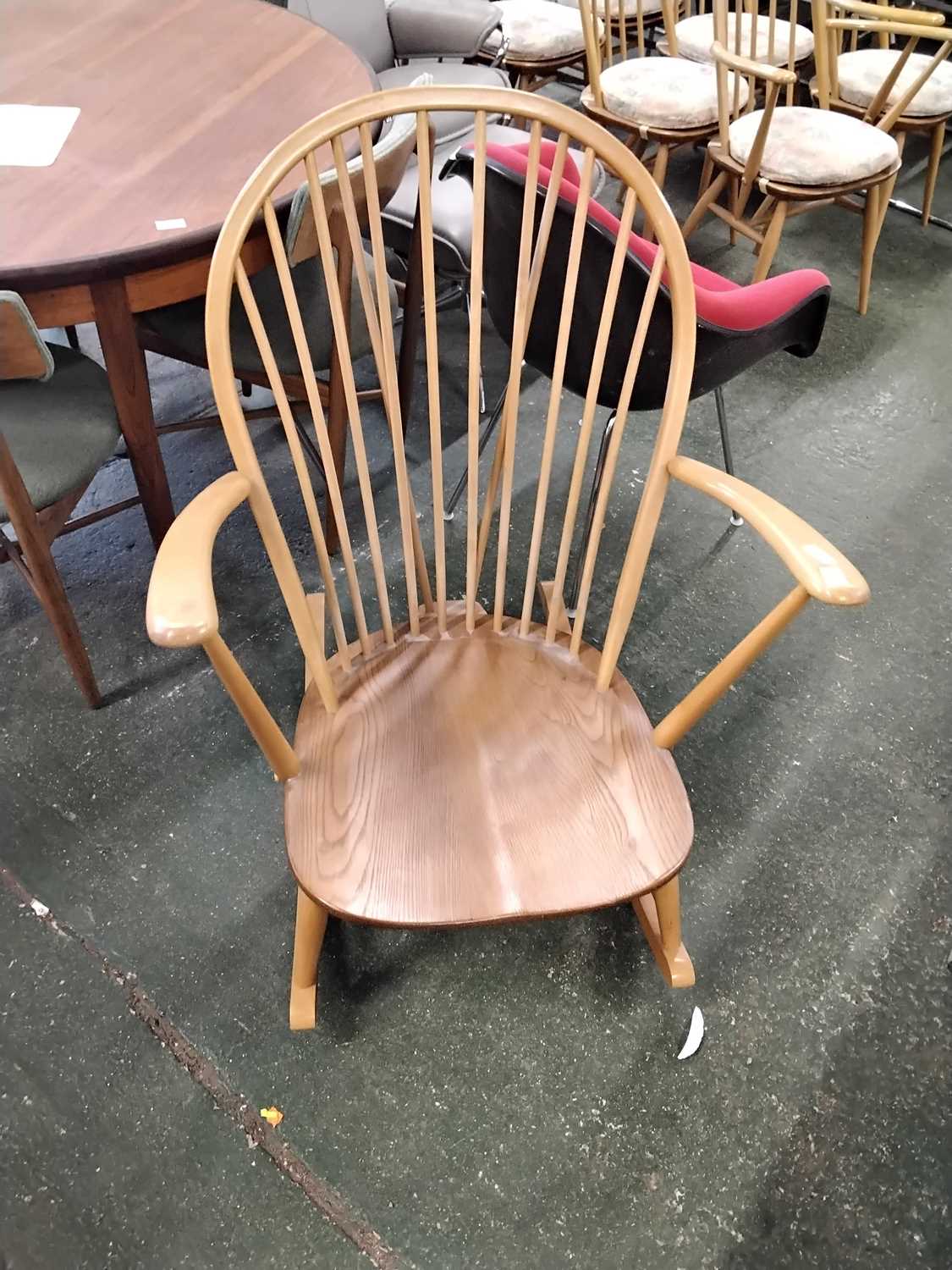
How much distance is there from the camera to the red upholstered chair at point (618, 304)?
44.5 inches

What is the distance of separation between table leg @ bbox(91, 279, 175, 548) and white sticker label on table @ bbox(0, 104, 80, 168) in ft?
1.07

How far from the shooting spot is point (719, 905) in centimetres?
136

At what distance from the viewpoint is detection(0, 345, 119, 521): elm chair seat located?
4.19 ft

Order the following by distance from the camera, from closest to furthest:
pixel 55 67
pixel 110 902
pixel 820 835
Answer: pixel 110 902 → pixel 820 835 → pixel 55 67

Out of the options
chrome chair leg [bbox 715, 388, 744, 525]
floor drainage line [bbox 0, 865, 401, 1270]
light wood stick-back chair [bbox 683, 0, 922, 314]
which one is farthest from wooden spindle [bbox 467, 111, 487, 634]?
light wood stick-back chair [bbox 683, 0, 922, 314]

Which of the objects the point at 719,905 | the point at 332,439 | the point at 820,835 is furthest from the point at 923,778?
the point at 332,439

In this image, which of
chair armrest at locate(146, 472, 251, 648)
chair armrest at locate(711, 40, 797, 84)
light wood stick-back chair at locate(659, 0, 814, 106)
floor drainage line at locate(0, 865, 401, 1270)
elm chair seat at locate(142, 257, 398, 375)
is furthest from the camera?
light wood stick-back chair at locate(659, 0, 814, 106)

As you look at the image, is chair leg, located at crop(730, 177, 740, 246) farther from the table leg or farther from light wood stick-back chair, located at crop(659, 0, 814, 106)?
the table leg

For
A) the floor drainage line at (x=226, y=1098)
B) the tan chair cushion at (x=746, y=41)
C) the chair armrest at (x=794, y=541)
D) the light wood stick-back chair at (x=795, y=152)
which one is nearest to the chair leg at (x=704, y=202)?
the light wood stick-back chair at (x=795, y=152)

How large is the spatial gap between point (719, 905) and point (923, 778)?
0.47 metres

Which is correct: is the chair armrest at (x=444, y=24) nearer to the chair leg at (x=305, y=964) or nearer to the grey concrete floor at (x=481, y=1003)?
the grey concrete floor at (x=481, y=1003)

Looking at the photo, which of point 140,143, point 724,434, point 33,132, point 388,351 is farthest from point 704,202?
point 388,351

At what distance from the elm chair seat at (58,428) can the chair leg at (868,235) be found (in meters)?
2.11

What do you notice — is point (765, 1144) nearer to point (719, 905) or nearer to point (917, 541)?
point (719, 905)
